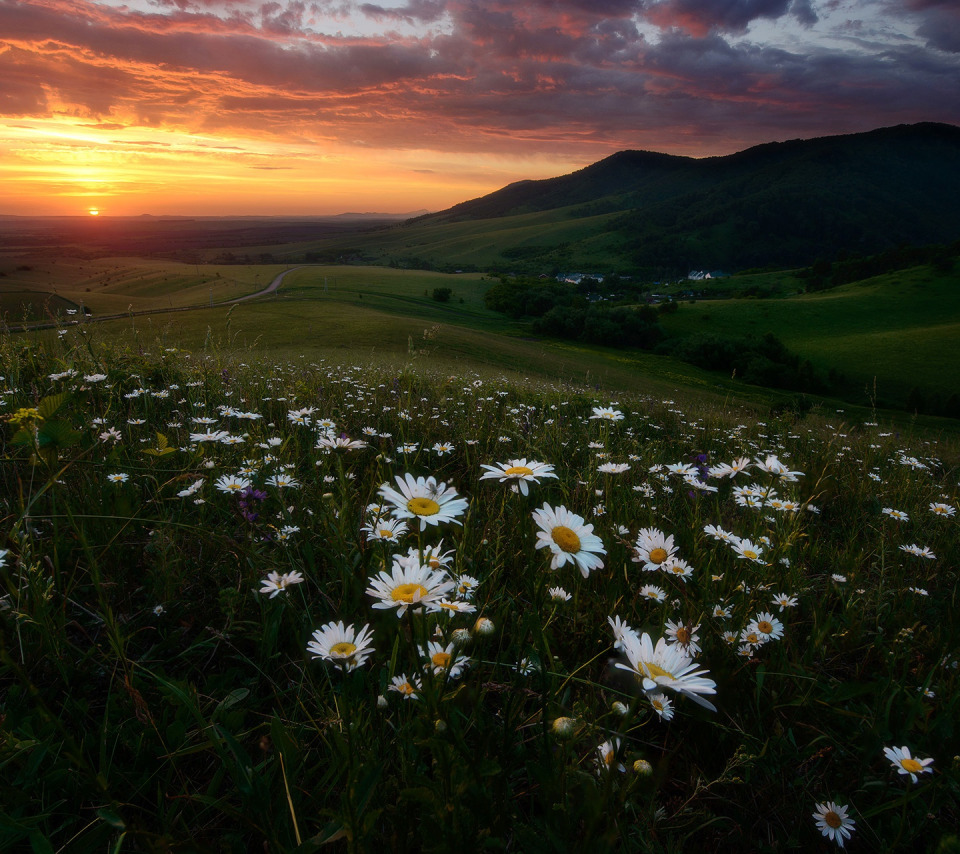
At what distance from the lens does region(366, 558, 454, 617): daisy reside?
3.52 feet

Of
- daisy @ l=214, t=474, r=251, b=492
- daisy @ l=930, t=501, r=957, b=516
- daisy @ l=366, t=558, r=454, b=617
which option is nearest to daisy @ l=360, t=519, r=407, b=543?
daisy @ l=366, t=558, r=454, b=617

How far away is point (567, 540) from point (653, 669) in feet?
1.04

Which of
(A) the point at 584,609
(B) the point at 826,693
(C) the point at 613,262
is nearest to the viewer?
(B) the point at 826,693

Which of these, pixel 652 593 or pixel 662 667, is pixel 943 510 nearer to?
pixel 652 593

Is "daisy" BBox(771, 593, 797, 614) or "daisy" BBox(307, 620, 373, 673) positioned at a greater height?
"daisy" BBox(307, 620, 373, 673)

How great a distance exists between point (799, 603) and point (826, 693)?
28.7 inches

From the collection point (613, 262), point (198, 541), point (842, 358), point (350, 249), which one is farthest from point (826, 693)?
point (350, 249)

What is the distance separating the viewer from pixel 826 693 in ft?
5.87

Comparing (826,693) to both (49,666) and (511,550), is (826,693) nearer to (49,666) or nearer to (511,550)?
(511,550)

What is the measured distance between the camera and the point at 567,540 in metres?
1.24

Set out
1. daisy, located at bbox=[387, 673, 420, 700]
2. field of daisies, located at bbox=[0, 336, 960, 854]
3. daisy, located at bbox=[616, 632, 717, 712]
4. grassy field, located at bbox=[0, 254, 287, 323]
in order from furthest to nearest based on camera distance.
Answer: grassy field, located at bbox=[0, 254, 287, 323], daisy, located at bbox=[387, 673, 420, 700], field of daisies, located at bbox=[0, 336, 960, 854], daisy, located at bbox=[616, 632, 717, 712]

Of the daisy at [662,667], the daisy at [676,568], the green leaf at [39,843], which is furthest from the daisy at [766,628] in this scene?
the green leaf at [39,843]

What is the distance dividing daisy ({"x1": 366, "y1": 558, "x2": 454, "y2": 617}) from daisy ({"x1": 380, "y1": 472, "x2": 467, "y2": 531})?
10cm

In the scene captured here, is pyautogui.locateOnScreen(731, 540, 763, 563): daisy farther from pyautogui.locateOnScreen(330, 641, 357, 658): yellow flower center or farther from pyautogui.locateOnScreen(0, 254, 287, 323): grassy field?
pyautogui.locateOnScreen(0, 254, 287, 323): grassy field
